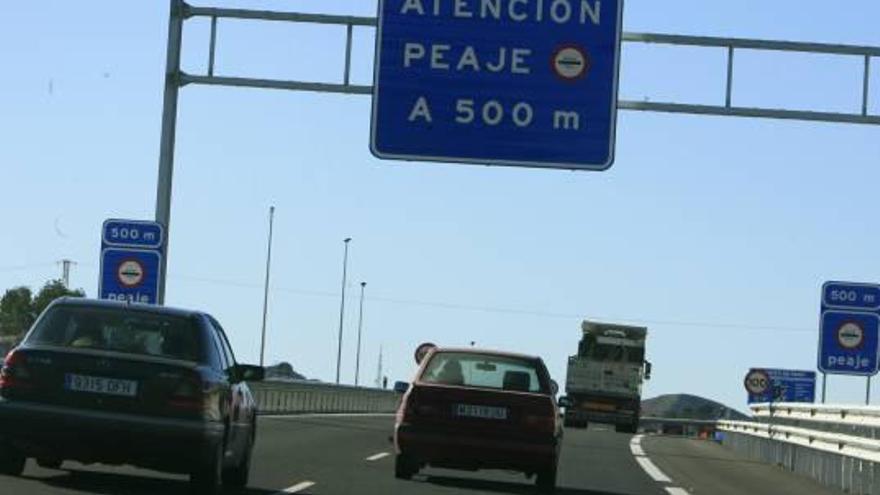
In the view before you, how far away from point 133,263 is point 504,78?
676 centimetres

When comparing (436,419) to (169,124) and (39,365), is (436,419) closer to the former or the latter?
(39,365)

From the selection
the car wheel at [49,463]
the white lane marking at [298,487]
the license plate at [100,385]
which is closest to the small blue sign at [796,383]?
the white lane marking at [298,487]

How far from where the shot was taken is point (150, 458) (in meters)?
14.7

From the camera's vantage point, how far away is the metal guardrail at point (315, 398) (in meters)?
46.2

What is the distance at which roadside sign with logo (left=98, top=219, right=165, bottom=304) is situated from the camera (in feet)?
84.6

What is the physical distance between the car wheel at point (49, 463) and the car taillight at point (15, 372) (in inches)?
35.1

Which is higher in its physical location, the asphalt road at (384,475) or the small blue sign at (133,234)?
the small blue sign at (133,234)

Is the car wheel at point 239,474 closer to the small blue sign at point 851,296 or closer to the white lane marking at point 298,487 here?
the white lane marking at point 298,487

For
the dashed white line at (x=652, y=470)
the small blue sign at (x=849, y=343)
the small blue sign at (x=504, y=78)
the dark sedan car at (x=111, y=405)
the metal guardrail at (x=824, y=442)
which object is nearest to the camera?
the dark sedan car at (x=111, y=405)

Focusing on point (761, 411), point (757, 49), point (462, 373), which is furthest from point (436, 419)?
point (761, 411)

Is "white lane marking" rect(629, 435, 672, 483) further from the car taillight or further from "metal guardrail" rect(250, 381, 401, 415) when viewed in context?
the car taillight

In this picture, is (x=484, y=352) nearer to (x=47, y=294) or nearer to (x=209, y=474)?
(x=209, y=474)

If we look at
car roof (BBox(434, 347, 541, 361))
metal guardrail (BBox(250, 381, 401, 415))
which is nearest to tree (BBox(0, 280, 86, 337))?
metal guardrail (BBox(250, 381, 401, 415))

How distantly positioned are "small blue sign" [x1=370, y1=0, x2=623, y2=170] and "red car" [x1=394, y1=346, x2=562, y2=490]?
3884 millimetres
